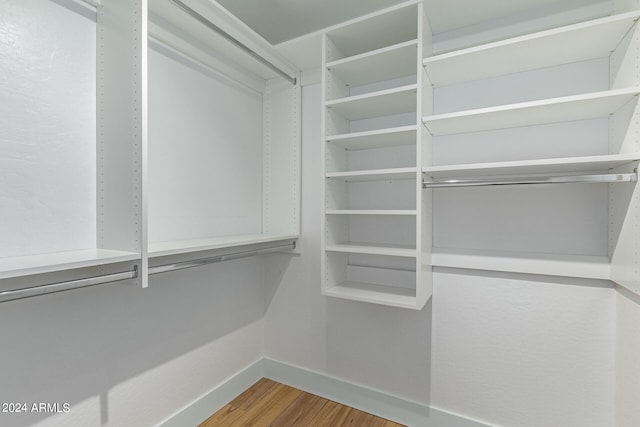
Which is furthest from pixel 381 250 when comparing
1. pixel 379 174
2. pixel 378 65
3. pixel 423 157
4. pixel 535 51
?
pixel 535 51

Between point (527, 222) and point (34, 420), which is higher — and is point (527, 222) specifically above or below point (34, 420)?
above

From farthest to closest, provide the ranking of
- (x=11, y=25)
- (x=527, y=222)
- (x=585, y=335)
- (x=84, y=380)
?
(x=527, y=222), (x=585, y=335), (x=84, y=380), (x=11, y=25)

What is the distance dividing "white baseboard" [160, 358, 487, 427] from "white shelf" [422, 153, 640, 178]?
1.39 meters

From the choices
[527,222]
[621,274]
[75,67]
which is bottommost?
[621,274]

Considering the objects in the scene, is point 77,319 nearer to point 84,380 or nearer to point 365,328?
point 84,380

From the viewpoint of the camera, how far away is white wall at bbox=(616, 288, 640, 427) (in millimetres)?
1213

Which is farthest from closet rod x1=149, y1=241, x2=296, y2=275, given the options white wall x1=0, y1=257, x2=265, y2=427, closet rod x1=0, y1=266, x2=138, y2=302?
white wall x1=0, y1=257, x2=265, y2=427

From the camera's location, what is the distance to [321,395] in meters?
2.13

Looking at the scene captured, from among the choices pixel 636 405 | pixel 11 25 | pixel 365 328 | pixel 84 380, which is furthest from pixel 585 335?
pixel 11 25

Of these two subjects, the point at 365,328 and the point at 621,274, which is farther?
the point at 365,328

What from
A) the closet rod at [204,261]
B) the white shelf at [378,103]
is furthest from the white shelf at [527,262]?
the closet rod at [204,261]

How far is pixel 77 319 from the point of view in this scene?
1311 mm

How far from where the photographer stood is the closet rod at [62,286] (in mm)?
909

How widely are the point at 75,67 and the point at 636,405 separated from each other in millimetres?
2689
